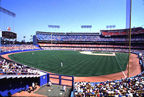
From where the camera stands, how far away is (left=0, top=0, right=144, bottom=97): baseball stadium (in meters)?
10.2

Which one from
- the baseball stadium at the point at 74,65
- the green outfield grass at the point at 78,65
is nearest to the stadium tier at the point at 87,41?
the baseball stadium at the point at 74,65

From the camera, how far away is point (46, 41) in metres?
79.9

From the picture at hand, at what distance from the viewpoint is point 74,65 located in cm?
2317

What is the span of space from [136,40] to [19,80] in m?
68.5

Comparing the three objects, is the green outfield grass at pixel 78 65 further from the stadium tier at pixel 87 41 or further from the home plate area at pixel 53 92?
the stadium tier at pixel 87 41

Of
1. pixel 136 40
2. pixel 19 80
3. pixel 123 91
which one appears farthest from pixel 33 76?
pixel 136 40

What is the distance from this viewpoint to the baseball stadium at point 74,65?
33.3ft

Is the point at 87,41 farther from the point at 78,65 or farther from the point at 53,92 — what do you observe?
the point at 53,92

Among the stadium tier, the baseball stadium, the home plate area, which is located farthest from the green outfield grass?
the stadium tier

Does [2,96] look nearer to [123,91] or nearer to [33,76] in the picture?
[33,76]

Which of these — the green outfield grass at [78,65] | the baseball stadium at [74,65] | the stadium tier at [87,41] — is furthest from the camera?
the stadium tier at [87,41]

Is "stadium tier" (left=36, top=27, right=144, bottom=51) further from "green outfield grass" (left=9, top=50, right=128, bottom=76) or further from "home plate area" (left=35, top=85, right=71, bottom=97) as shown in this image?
"home plate area" (left=35, top=85, right=71, bottom=97)

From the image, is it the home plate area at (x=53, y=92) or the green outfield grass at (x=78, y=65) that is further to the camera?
the green outfield grass at (x=78, y=65)

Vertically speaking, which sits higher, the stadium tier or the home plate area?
the stadium tier
